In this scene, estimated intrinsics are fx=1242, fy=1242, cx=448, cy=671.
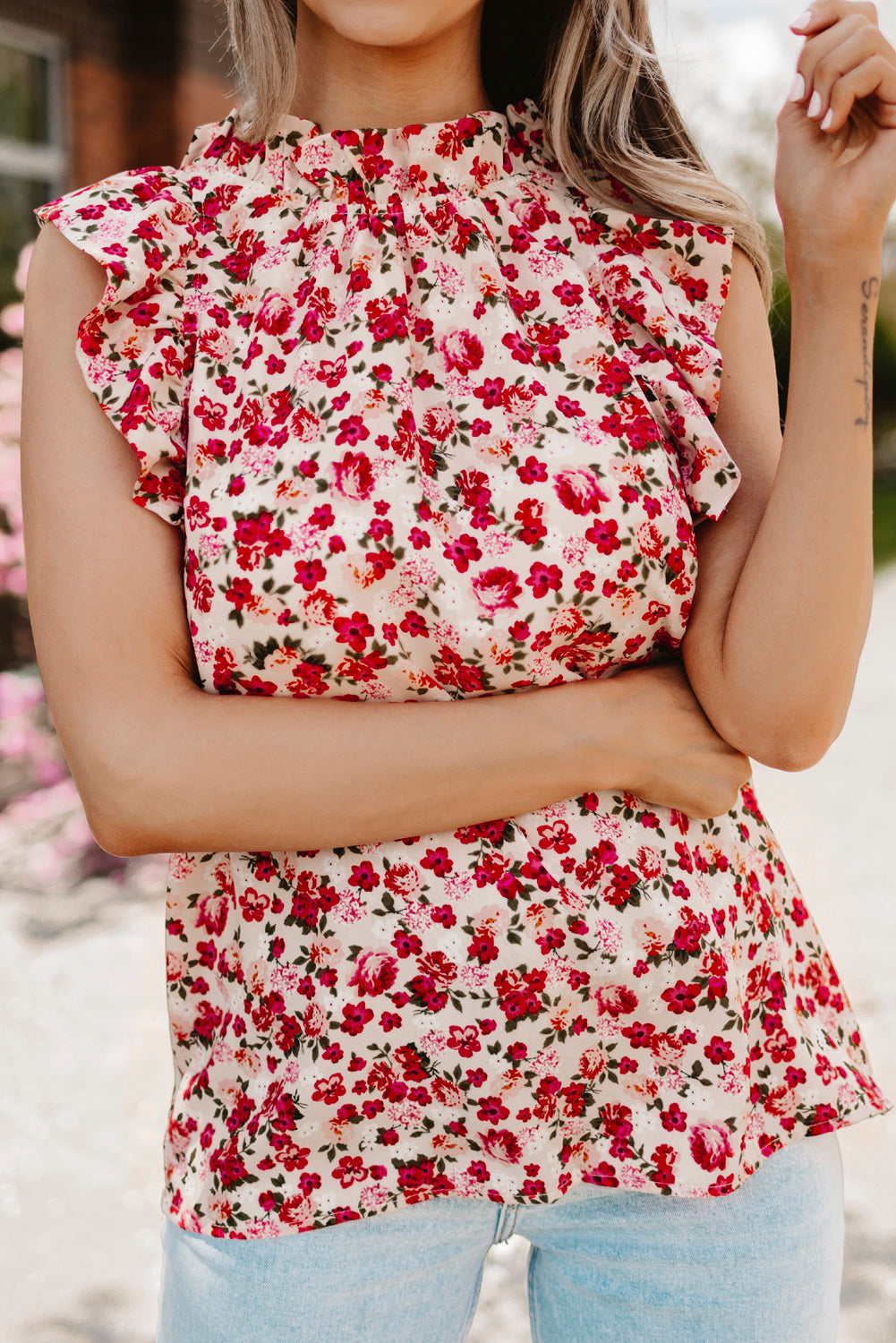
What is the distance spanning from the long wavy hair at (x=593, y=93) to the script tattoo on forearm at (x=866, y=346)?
0.79 feet

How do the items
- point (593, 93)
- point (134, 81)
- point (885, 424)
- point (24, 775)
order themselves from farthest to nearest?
point (885, 424) → point (134, 81) → point (24, 775) → point (593, 93)

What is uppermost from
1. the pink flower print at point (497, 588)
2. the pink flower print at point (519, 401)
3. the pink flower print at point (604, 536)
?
the pink flower print at point (519, 401)

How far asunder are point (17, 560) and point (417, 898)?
180 inches

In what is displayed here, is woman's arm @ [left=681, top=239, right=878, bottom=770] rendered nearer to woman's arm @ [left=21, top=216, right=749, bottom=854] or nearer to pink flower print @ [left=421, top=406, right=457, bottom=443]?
woman's arm @ [left=21, top=216, right=749, bottom=854]

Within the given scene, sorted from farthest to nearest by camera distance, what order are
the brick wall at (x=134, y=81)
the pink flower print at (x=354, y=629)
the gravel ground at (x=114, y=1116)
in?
the brick wall at (x=134, y=81) → the gravel ground at (x=114, y=1116) → the pink flower print at (x=354, y=629)

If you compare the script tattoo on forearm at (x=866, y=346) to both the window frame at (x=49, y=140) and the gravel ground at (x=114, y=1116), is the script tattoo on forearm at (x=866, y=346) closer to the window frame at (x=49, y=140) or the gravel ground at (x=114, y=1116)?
the gravel ground at (x=114, y=1116)

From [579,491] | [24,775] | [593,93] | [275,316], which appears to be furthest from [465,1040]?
[24,775]

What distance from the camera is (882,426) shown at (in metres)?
22.3

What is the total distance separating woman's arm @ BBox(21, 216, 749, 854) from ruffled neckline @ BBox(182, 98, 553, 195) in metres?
0.34

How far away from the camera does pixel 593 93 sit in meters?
1.66

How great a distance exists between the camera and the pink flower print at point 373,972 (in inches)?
53.1

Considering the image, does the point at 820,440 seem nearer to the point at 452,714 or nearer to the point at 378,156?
the point at 452,714

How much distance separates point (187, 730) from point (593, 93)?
1007mm

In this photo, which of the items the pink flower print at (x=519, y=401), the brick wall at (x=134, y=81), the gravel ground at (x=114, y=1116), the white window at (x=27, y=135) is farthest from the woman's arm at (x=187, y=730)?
the brick wall at (x=134, y=81)
